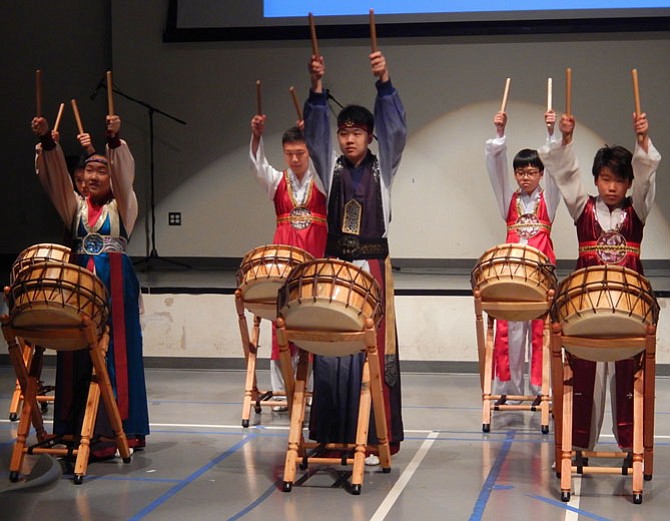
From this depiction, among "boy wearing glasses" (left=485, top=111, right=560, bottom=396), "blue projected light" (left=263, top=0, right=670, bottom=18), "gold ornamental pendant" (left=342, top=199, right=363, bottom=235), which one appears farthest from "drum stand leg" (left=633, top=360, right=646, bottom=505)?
"blue projected light" (left=263, top=0, right=670, bottom=18)

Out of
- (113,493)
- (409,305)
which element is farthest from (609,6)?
(113,493)

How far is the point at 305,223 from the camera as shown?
5273 mm

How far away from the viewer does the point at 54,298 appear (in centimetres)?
360

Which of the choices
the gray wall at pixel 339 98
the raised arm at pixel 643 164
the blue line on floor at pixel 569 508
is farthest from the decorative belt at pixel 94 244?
the gray wall at pixel 339 98

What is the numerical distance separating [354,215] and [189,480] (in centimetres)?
116

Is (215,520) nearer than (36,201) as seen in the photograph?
Yes

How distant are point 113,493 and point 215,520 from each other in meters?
0.52

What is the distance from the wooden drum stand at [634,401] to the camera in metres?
3.42

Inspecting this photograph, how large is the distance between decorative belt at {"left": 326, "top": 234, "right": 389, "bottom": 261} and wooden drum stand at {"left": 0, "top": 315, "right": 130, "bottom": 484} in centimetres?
93

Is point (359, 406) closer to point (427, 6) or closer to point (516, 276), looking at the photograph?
point (516, 276)

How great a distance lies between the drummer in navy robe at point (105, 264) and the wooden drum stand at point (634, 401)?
5.53 feet

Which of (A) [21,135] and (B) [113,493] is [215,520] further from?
(A) [21,135]

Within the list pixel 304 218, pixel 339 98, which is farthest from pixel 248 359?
pixel 339 98

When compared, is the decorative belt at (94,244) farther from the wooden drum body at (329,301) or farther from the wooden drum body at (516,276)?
the wooden drum body at (516,276)
